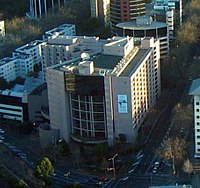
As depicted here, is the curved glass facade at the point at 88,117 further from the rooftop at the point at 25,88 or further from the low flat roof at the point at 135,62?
the rooftop at the point at 25,88

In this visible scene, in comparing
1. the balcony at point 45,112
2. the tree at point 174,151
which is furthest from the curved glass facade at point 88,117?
the tree at point 174,151

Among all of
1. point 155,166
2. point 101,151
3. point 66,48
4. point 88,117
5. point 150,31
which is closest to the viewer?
point 155,166

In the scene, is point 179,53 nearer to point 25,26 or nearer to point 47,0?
point 25,26

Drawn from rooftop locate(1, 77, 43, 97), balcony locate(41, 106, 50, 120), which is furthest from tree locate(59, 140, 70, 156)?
rooftop locate(1, 77, 43, 97)

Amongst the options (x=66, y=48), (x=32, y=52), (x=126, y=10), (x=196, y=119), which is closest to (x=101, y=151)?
(x=196, y=119)

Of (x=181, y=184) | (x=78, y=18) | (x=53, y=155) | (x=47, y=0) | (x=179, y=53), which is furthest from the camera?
(x=47, y=0)

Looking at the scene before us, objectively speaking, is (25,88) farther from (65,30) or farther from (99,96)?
(65,30)

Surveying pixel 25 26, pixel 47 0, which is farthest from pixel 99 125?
pixel 47 0
